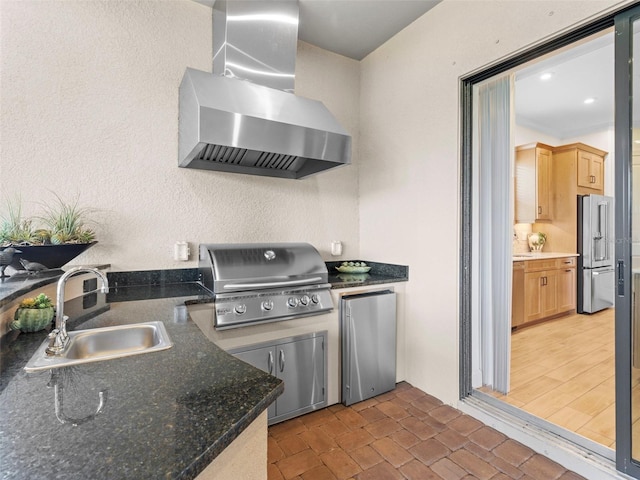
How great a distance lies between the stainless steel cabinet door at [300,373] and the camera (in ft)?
6.85

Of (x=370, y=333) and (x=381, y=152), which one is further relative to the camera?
(x=381, y=152)

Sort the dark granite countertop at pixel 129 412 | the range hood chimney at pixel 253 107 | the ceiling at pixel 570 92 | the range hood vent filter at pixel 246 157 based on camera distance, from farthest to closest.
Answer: the ceiling at pixel 570 92, the range hood vent filter at pixel 246 157, the range hood chimney at pixel 253 107, the dark granite countertop at pixel 129 412

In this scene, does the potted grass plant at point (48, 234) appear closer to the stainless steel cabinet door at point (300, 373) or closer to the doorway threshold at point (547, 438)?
the stainless steel cabinet door at point (300, 373)

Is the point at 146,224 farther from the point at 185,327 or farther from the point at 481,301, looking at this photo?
the point at 481,301

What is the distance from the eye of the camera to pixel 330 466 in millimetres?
1713

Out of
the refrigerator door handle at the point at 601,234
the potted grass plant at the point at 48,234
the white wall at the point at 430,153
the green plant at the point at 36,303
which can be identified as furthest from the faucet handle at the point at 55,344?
the refrigerator door handle at the point at 601,234

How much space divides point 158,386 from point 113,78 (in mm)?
2161

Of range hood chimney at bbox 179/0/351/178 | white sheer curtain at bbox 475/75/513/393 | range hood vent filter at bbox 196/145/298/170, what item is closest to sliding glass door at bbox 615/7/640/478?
white sheer curtain at bbox 475/75/513/393

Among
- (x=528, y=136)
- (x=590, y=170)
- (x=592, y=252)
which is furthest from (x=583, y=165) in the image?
(x=592, y=252)

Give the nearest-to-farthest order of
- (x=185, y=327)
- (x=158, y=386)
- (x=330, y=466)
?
1. (x=158, y=386)
2. (x=185, y=327)
3. (x=330, y=466)

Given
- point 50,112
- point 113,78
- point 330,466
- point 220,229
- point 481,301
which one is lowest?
point 330,466

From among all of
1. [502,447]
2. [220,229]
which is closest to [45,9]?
[220,229]

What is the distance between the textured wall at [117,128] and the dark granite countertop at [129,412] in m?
1.20

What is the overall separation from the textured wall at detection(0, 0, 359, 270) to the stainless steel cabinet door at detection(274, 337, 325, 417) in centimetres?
95
